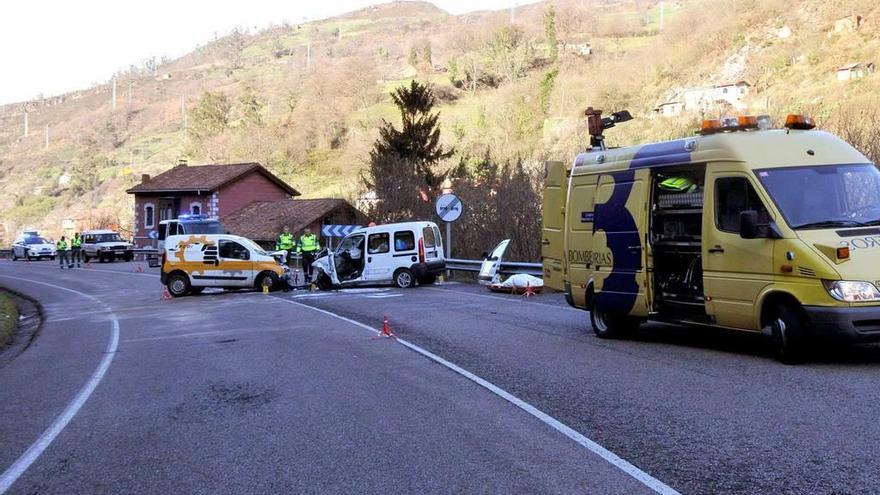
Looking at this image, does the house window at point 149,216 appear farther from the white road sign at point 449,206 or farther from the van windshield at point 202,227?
the white road sign at point 449,206

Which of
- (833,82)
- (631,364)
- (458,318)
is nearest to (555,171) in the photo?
(458,318)

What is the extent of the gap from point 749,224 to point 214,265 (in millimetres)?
19098

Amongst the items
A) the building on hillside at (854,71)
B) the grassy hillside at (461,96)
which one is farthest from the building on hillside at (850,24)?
the building on hillside at (854,71)

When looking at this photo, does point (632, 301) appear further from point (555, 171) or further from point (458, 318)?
point (458, 318)

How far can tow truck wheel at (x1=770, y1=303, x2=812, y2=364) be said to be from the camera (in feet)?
28.7

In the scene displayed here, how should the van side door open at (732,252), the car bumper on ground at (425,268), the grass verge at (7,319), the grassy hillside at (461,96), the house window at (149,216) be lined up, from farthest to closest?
the house window at (149,216)
the grassy hillside at (461,96)
the car bumper on ground at (425,268)
the grass verge at (7,319)
the van side door open at (732,252)

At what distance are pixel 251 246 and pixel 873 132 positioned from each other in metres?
17.5

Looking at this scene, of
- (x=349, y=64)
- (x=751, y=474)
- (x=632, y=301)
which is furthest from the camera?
(x=349, y=64)

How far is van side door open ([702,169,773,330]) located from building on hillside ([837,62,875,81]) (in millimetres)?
46284

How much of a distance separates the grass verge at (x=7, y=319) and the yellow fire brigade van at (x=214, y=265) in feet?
14.1

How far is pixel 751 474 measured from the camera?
205 inches

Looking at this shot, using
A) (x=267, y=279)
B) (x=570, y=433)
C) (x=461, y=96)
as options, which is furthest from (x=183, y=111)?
(x=570, y=433)

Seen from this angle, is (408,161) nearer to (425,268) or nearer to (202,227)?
(202,227)

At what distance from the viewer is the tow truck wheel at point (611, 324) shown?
1164 cm
